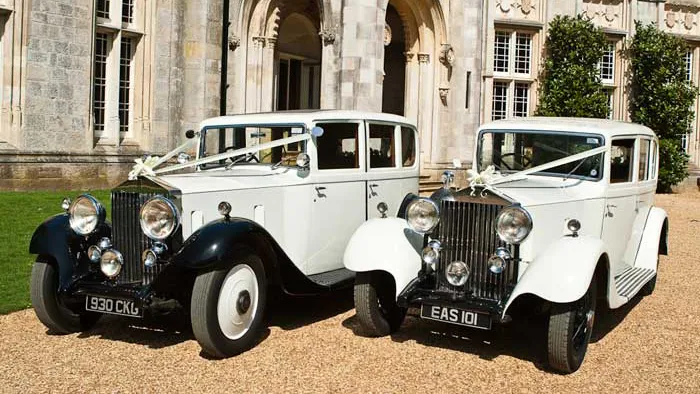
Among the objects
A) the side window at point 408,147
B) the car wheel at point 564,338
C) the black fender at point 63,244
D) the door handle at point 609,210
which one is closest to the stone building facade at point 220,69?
the side window at point 408,147

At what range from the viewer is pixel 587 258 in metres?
5.26

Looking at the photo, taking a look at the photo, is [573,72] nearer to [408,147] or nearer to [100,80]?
[100,80]

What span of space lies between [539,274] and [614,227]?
1795 mm

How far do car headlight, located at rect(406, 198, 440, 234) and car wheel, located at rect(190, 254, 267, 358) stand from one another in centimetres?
123

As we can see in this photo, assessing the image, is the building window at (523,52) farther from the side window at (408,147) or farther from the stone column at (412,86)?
the side window at (408,147)

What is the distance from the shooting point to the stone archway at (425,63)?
17922 millimetres

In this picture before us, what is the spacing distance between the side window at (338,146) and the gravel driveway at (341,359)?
4.66 feet

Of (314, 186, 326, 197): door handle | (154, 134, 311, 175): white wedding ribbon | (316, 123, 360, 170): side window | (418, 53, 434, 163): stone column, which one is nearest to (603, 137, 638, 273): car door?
(316, 123, 360, 170): side window

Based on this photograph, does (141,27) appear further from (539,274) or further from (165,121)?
(539,274)

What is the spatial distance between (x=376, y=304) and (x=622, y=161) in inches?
106

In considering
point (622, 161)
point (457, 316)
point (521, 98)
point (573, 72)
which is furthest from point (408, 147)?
point (521, 98)

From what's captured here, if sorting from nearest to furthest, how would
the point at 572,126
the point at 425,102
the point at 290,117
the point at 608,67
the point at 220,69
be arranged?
1. the point at 572,126
2. the point at 290,117
3. the point at 220,69
4. the point at 425,102
5. the point at 608,67

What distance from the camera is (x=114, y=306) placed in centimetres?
539

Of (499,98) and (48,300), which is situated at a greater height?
(499,98)
